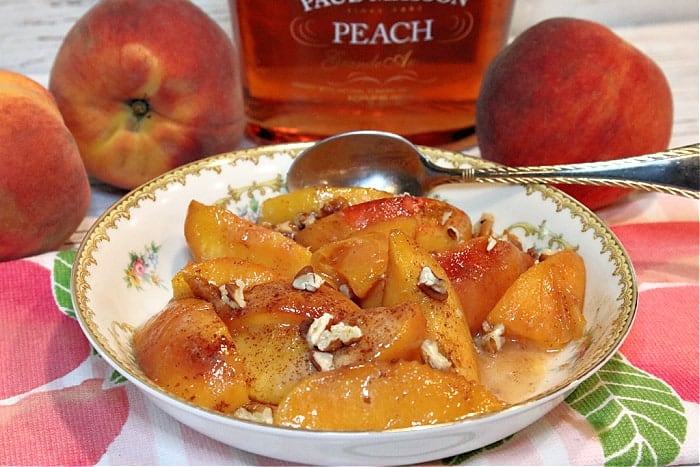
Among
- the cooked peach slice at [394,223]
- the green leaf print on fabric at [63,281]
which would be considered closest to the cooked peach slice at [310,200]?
the cooked peach slice at [394,223]

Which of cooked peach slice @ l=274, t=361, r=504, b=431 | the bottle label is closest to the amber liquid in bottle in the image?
the bottle label

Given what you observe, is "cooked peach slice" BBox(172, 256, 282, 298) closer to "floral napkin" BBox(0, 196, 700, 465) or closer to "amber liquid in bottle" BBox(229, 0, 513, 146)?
"floral napkin" BBox(0, 196, 700, 465)

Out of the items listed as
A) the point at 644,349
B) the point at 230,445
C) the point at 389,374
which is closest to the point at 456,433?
the point at 389,374

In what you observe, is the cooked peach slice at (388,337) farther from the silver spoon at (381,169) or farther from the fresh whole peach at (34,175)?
the fresh whole peach at (34,175)

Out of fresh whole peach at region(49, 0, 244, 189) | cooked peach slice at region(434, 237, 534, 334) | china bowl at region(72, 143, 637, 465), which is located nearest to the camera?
china bowl at region(72, 143, 637, 465)

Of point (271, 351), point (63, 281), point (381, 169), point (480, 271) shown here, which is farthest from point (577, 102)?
point (63, 281)

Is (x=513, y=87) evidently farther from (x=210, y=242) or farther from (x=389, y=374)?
(x=389, y=374)
